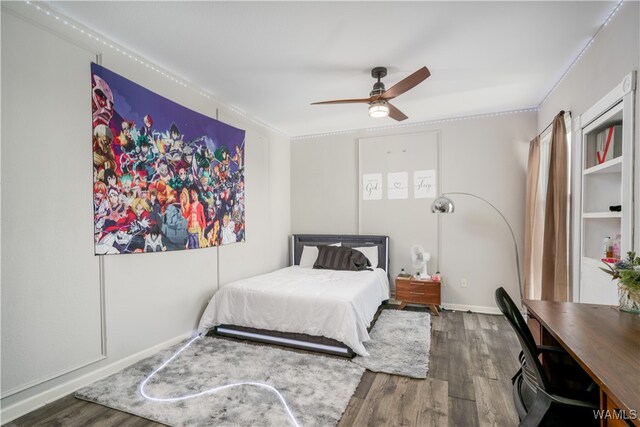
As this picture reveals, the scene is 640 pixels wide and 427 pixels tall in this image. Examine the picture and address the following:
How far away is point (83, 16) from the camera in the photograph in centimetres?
223

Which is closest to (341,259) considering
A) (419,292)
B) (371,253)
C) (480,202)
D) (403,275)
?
(371,253)

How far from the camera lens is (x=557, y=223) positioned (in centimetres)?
278

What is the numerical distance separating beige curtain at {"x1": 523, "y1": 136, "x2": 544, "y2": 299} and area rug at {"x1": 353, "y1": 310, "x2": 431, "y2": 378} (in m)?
1.28

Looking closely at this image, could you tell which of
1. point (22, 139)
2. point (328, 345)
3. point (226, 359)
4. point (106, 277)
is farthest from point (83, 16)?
point (328, 345)

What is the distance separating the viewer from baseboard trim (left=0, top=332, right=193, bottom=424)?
194 cm

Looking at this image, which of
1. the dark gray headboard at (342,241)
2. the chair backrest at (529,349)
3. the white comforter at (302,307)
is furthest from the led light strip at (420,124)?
the chair backrest at (529,349)

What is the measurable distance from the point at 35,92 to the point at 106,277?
1.41 metres

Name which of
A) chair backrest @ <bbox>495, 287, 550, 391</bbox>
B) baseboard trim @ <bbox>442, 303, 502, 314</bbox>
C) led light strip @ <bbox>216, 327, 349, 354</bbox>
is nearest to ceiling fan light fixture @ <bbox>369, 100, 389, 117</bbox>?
chair backrest @ <bbox>495, 287, 550, 391</bbox>

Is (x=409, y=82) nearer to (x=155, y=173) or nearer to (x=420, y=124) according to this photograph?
(x=420, y=124)

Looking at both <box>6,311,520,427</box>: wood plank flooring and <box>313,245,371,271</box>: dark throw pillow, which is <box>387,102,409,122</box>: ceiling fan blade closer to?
<box>313,245,371,271</box>: dark throw pillow

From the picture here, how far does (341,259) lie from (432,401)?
2377 mm

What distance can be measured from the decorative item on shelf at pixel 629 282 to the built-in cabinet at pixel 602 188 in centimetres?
40

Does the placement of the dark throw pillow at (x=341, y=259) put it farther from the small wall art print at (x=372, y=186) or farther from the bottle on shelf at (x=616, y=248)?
the bottle on shelf at (x=616, y=248)

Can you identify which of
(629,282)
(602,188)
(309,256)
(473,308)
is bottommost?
(473,308)
